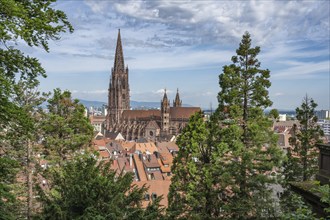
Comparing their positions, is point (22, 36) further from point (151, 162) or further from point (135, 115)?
point (135, 115)

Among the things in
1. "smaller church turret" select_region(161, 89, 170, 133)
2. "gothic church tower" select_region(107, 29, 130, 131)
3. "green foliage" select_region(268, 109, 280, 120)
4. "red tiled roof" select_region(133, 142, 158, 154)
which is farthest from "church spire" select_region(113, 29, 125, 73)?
"green foliage" select_region(268, 109, 280, 120)

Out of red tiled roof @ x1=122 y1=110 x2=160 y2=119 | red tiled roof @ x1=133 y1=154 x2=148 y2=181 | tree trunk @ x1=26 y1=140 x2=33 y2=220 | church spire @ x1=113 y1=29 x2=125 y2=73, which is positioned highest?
church spire @ x1=113 y1=29 x2=125 y2=73

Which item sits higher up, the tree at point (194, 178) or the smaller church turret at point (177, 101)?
the smaller church turret at point (177, 101)

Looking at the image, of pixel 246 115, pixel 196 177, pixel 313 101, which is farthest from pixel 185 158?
pixel 313 101

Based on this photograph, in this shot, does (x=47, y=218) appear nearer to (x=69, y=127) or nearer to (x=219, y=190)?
(x=69, y=127)

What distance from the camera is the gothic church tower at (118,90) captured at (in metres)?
129

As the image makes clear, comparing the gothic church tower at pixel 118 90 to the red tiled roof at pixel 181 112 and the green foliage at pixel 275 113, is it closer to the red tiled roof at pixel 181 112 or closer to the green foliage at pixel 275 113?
the red tiled roof at pixel 181 112

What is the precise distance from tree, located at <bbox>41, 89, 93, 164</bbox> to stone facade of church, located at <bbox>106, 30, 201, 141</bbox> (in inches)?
3336

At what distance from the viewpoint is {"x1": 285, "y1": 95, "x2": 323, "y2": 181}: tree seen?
2148cm

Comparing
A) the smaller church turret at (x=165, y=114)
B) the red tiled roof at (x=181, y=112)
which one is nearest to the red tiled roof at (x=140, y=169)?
the smaller church turret at (x=165, y=114)

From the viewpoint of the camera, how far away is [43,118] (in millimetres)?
17500

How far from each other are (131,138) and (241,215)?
101280mm

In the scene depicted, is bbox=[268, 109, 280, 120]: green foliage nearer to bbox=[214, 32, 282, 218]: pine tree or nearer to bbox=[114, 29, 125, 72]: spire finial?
bbox=[214, 32, 282, 218]: pine tree

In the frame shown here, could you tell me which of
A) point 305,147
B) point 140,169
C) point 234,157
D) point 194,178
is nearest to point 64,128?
point 194,178
